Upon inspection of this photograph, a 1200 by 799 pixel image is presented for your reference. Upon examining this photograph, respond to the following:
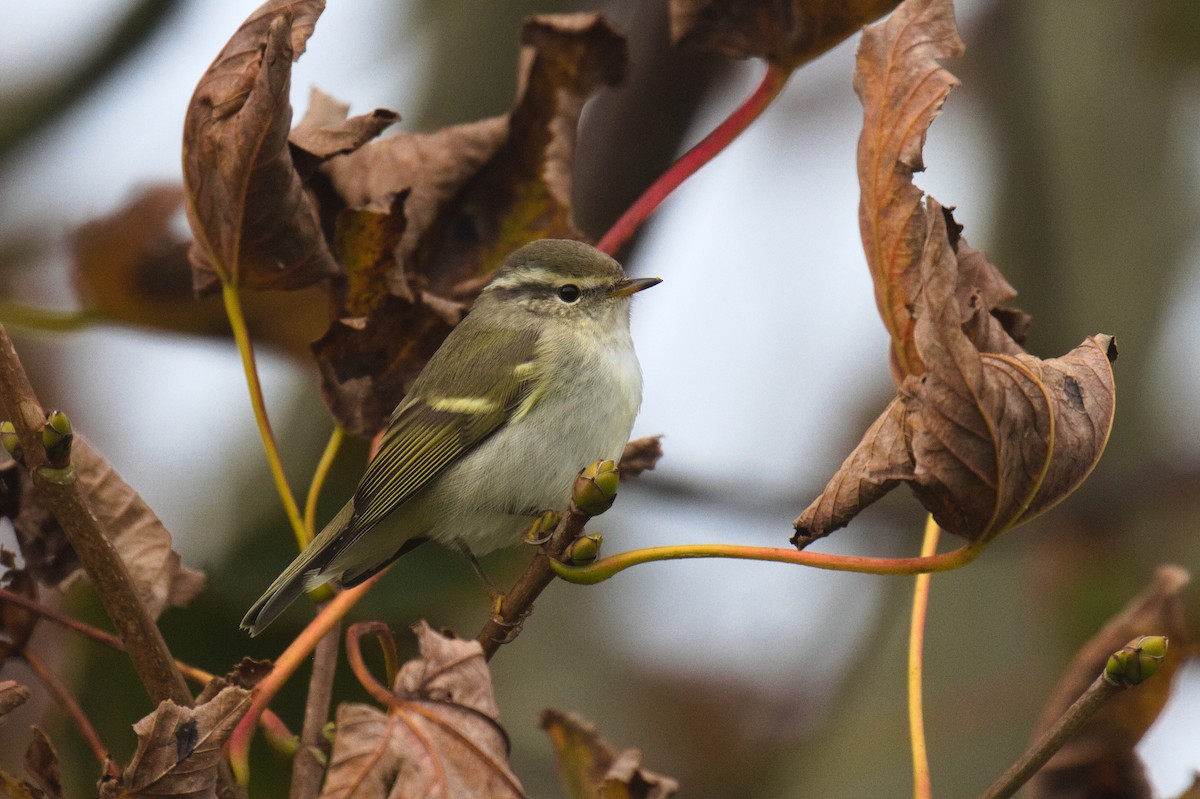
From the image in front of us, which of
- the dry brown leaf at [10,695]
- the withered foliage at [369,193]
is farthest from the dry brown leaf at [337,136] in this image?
Answer: the dry brown leaf at [10,695]

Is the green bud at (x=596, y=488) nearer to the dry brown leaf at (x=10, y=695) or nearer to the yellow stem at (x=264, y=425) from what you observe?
the yellow stem at (x=264, y=425)

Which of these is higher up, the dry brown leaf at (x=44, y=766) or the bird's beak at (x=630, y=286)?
the bird's beak at (x=630, y=286)

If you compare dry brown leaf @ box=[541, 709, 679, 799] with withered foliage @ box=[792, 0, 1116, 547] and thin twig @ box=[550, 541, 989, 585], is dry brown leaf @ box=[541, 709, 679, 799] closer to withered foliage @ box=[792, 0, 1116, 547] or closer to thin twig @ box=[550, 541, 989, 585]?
thin twig @ box=[550, 541, 989, 585]

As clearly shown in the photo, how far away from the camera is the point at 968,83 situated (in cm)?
571

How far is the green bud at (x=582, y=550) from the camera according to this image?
1614 millimetres

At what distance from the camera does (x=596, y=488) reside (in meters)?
1.58

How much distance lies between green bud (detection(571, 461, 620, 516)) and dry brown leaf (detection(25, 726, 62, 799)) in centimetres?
73

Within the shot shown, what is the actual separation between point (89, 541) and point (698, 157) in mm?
1196

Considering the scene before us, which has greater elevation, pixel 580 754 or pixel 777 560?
pixel 777 560

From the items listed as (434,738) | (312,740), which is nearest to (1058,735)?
(434,738)

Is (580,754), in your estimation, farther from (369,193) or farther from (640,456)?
(369,193)

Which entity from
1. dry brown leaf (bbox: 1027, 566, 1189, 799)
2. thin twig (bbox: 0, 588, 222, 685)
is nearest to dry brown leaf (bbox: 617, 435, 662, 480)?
dry brown leaf (bbox: 1027, 566, 1189, 799)

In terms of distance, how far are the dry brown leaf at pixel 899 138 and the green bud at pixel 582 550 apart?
51 cm

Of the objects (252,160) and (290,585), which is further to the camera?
(290,585)
